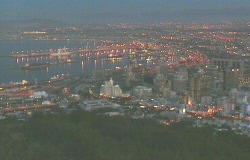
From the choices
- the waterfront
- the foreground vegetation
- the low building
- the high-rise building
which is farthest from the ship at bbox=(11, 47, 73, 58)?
the foreground vegetation

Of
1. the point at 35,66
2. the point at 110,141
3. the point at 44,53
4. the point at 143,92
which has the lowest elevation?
the point at 44,53

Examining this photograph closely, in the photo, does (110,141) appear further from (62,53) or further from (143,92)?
(62,53)

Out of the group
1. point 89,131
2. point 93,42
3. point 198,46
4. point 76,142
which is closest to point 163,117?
point 89,131

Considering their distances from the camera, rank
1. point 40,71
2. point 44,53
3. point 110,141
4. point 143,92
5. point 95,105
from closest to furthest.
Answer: point 110,141 < point 95,105 < point 143,92 < point 40,71 < point 44,53

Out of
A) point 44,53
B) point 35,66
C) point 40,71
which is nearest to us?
point 40,71

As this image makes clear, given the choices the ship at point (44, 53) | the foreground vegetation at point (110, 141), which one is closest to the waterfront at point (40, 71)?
the ship at point (44, 53)

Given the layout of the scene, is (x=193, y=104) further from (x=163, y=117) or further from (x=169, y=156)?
(x=169, y=156)

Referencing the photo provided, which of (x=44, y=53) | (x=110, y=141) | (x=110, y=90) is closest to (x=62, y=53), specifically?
(x=44, y=53)

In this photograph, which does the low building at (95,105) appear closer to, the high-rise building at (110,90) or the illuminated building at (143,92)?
the high-rise building at (110,90)
